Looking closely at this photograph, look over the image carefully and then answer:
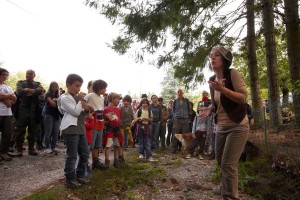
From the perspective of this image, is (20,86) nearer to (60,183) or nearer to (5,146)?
(5,146)

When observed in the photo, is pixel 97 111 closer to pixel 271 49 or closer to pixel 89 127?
pixel 89 127

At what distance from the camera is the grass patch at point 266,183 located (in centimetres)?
496

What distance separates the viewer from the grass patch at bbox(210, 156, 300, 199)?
16.3 ft

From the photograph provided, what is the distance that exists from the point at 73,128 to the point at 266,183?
150 inches

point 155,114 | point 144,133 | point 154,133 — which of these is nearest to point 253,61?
point 155,114

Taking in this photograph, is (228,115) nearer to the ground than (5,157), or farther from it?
farther from it

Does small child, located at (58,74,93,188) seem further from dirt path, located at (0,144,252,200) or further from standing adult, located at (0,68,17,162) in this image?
standing adult, located at (0,68,17,162)

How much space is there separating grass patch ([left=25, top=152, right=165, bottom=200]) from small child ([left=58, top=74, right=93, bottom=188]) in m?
0.19

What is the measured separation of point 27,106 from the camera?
705 cm

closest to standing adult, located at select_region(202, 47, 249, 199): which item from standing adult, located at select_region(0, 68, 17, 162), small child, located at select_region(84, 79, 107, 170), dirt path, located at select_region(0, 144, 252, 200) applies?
dirt path, located at select_region(0, 144, 252, 200)

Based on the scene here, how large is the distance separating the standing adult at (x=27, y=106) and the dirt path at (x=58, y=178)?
1.74 ft

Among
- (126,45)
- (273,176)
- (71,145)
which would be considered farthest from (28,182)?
(126,45)

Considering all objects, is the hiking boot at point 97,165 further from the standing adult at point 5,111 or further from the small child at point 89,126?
the standing adult at point 5,111

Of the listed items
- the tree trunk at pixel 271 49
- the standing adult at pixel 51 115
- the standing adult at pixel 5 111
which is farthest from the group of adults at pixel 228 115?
the tree trunk at pixel 271 49
